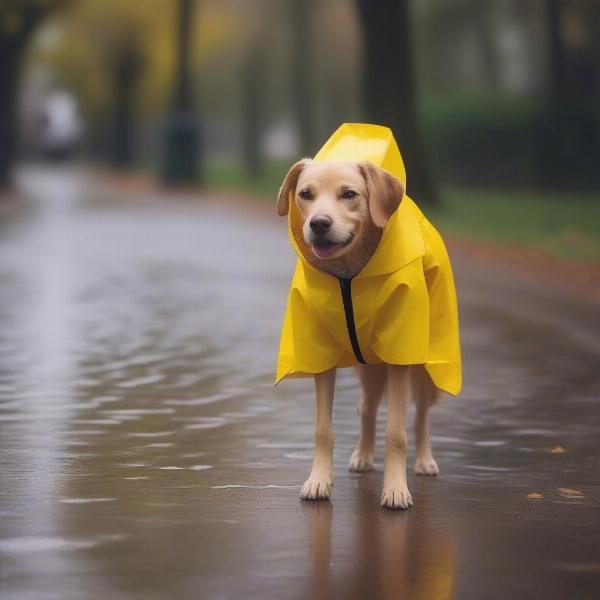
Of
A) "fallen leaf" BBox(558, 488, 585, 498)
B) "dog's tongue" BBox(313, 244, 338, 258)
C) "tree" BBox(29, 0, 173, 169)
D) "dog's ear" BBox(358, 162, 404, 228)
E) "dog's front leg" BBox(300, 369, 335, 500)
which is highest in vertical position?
"tree" BBox(29, 0, 173, 169)

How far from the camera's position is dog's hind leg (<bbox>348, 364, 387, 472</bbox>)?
24.7 feet

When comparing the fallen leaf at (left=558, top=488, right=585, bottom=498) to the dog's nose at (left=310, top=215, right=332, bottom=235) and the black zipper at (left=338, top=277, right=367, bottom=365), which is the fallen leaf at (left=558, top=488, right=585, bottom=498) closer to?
the black zipper at (left=338, top=277, right=367, bottom=365)

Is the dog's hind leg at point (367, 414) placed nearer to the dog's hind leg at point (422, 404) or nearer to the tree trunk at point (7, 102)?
the dog's hind leg at point (422, 404)

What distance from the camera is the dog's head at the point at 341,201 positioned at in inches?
252

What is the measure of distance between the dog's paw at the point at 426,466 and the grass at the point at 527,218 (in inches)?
499

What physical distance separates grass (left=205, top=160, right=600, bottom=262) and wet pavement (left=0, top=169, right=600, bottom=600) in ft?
20.1

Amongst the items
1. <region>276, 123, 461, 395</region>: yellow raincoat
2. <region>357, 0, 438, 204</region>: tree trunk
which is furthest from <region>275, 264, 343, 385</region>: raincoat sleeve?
<region>357, 0, 438, 204</region>: tree trunk

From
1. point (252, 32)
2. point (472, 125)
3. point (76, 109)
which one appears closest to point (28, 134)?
point (76, 109)

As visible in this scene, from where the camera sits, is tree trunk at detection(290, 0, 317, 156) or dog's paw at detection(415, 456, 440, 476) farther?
tree trunk at detection(290, 0, 317, 156)

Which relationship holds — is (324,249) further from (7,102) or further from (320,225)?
(7,102)

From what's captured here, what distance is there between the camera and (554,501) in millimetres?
6781

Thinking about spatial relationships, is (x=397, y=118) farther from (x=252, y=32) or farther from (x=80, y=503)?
(x=252, y=32)

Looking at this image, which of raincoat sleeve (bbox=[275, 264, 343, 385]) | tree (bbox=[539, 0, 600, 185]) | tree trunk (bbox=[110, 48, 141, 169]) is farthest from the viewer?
tree trunk (bbox=[110, 48, 141, 169])

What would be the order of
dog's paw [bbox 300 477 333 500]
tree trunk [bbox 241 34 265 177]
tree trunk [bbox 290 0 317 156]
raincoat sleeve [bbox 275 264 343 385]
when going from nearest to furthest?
dog's paw [bbox 300 477 333 500] → raincoat sleeve [bbox 275 264 343 385] → tree trunk [bbox 290 0 317 156] → tree trunk [bbox 241 34 265 177]
